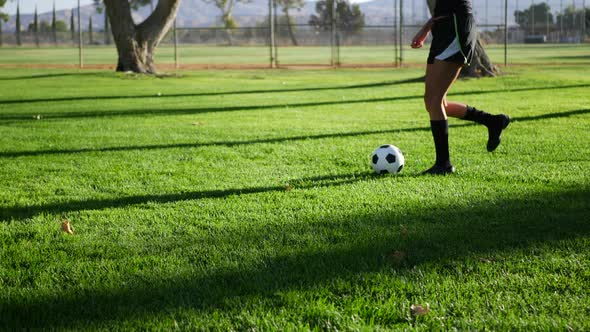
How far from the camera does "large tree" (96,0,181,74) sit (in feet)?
78.8

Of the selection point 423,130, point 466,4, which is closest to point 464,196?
point 466,4

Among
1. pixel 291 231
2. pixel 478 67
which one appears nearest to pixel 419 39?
pixel 291 231

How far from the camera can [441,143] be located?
19.0 ft

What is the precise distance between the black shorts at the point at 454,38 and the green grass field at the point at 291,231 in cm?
107

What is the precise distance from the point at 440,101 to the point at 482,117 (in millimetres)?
595

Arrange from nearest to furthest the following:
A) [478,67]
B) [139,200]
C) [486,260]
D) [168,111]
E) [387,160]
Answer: [486,260] < [139,200] < [387,160] < [168,111] < [478,67]

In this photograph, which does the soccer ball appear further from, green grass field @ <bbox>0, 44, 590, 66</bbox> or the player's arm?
green grass field @ <bbox>0, 44, 590, 66</bbox>

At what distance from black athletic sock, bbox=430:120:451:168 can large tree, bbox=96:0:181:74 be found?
19950mm

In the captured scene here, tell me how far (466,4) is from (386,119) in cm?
469

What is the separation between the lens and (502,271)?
3168mm

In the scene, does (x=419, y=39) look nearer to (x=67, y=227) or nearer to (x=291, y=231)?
(x=291, y=231)

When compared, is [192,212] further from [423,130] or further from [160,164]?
[423,130]

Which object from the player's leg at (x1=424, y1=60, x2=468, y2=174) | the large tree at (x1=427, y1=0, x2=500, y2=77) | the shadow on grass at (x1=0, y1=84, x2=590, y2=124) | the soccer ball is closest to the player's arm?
the player's leg at (x1=424, y1=60, x2=468, y2=174)

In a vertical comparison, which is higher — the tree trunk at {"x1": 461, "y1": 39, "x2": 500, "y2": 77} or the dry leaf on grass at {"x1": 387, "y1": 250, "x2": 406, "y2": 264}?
the tree trunk at {"x1": 461, "y1": 39, "x2": 500, "y2": 77}
